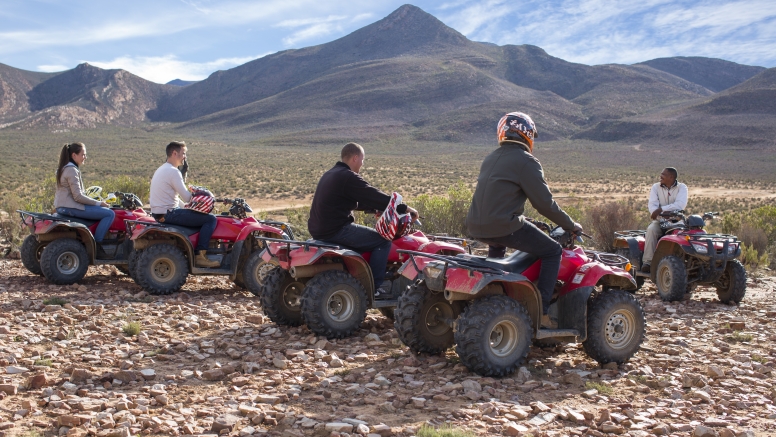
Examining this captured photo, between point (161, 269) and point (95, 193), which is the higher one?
point (95, 193)

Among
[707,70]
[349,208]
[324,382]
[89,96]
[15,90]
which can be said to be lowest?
[324,382]

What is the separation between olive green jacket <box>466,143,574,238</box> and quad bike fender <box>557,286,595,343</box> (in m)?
0.75

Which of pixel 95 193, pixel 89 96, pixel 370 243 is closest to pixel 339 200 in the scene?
pixel 370 243

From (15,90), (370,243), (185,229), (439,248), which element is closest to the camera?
(370,243)

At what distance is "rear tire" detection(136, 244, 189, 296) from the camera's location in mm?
9250

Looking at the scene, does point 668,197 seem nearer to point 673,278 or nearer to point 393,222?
point 673,278

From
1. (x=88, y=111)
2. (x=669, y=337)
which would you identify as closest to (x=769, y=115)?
(x=669, y=337)

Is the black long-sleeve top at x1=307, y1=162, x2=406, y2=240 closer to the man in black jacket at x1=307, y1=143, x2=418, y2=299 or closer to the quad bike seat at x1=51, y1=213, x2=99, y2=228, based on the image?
the man in black jacket at x1=307, y1=143, x2=418, y2=299

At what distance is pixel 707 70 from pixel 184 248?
196532 mm

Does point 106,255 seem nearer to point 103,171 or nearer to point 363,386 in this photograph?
point 363,386

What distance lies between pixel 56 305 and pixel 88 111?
139161 mm

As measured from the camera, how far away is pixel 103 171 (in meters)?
42.2

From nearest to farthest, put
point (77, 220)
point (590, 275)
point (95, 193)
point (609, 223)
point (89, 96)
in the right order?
1. point (590, 275)
2. point (77, 220)
3. point (95, 193)
4. point (609, 223)
5. point (89, 96)

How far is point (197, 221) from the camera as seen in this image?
31.9 feet
